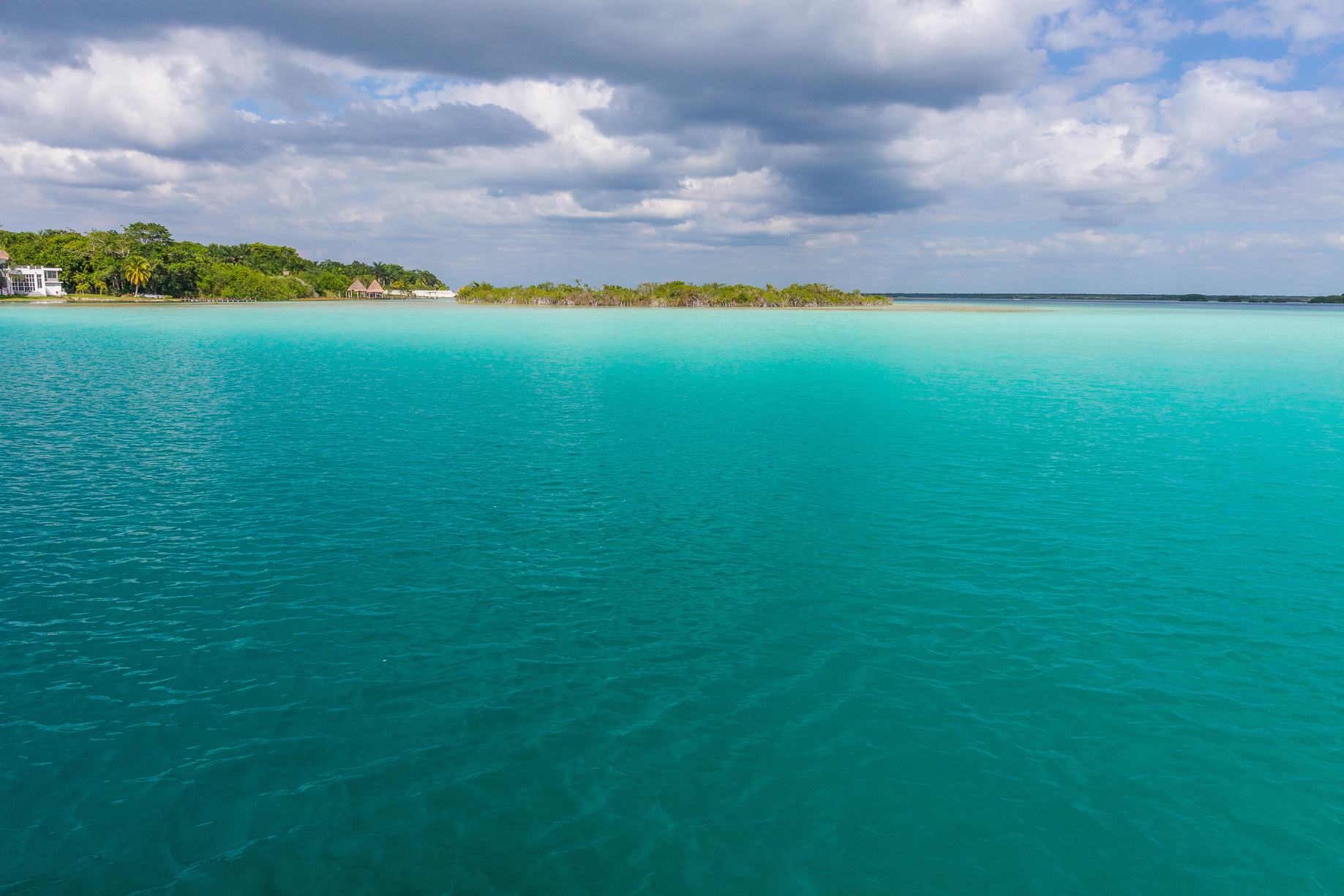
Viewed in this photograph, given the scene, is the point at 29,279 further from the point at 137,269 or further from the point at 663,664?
the point at 663,664

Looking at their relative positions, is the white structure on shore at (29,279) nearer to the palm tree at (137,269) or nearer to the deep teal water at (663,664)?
the palm tree at (137,269)

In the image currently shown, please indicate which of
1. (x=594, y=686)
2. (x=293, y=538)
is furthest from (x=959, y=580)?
(x=293, y=538)

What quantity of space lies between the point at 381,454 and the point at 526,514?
10429 millimetres

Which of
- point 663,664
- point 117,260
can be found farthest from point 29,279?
point 663,664

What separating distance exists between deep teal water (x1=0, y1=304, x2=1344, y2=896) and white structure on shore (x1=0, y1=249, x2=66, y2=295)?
18758 centimetres

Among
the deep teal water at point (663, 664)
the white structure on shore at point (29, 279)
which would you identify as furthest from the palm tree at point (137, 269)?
the deep teal water at point (663, 664)

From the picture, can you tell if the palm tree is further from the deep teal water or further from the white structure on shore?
the deep teal water

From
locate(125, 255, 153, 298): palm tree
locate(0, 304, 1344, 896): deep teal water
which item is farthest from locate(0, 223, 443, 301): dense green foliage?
locate(0, 304, 1344, 896): deep teal water

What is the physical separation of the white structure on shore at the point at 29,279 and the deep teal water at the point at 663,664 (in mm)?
187577

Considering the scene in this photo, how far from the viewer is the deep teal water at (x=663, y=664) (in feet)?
29.7

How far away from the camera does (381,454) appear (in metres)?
28.3

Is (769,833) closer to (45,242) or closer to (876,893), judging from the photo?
(876,893)

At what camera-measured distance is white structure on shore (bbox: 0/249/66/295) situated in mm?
165625

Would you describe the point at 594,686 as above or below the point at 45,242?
below
